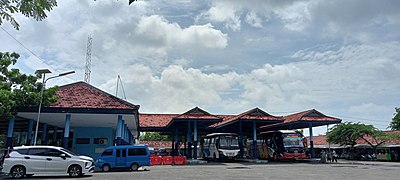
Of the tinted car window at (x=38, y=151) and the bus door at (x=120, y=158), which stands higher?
the tinted car window at (x=38, y=151)

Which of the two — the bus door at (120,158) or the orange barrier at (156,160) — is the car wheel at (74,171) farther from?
the orange barrier at (156,160)

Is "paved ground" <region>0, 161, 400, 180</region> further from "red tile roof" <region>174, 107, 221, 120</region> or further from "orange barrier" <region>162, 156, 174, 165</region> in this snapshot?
"red tile roof" <region>174, 107, 221, 120</region>

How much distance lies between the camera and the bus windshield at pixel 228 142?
2794 centimetres

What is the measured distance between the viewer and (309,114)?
29094 mm

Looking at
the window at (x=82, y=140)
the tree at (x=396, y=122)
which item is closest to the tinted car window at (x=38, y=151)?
the window at (x=82, y=140)

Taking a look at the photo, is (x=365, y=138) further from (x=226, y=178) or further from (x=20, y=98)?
(x=20, y=98)

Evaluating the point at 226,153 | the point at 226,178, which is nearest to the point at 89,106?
the point at 226,178

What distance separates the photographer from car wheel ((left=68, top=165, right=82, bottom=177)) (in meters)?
14.7

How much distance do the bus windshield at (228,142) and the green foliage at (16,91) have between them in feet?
46.6

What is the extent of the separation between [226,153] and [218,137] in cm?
162

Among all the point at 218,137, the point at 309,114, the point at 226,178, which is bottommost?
the point at 226,178

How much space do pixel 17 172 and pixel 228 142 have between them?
17470 millimetres

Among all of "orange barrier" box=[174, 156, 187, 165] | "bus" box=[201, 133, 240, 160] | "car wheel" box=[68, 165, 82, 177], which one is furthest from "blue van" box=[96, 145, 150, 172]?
"bus" box=[201, 133, 240, 160]

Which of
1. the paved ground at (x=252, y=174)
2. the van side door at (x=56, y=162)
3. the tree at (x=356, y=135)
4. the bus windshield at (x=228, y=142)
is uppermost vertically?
the tree at (x=356, y=135)
